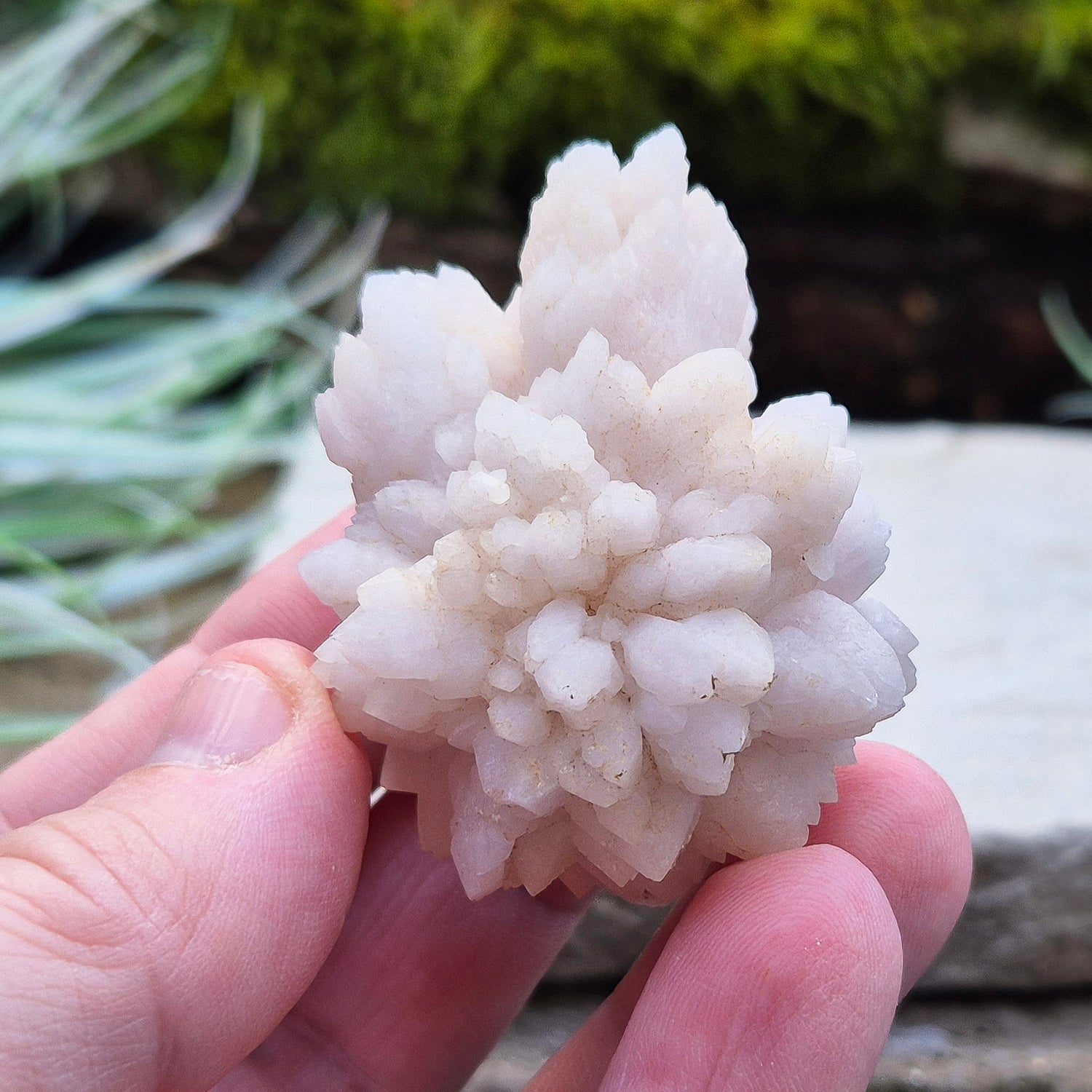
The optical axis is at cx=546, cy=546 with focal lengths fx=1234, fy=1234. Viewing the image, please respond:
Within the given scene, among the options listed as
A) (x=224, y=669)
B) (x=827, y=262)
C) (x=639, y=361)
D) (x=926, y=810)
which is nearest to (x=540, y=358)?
(x=639, y=361)

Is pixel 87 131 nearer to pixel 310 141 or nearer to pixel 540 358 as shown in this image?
pixel 310 141

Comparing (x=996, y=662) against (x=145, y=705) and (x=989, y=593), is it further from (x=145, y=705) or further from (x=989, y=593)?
(x=145, y=705)

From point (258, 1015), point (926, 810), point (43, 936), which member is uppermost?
point (43, 936)

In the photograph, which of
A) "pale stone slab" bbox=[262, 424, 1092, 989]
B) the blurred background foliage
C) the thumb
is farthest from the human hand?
the blurred background foliage

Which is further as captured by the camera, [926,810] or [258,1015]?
[926,810]

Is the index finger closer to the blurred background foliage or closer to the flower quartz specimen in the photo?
the flower quartz specimen

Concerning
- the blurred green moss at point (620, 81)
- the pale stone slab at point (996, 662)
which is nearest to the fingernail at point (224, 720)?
the pale stone slab at point (996, 662)

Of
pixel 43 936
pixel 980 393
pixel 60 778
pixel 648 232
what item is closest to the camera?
pixel 43 936

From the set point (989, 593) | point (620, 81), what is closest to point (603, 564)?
point (989, 593)
